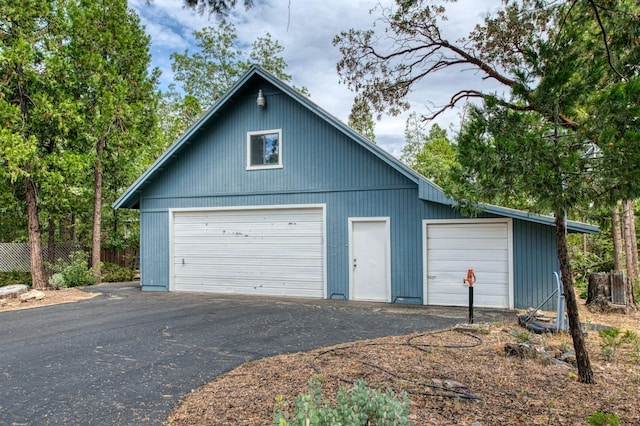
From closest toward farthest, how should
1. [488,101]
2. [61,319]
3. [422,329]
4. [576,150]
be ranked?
[576,150] < [488,101] < [422,329] < [61,319]

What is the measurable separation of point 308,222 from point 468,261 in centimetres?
390

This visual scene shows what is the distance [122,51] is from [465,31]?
37.6 feet

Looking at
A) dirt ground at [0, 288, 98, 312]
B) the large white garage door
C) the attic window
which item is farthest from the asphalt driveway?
the attic window

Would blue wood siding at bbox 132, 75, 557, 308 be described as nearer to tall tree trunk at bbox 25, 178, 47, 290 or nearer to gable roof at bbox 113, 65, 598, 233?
gable roof at bbox 113, 65, 598, 233

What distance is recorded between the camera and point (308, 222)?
10977 millimetres

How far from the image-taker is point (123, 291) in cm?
1227

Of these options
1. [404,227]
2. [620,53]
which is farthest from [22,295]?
[620,53]

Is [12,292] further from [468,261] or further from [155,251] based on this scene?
[468,261]

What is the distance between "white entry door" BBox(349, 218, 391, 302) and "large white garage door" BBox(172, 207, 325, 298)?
819 millimetres

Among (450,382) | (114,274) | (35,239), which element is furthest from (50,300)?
(450,382)

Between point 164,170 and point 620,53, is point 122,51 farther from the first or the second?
point 620,53

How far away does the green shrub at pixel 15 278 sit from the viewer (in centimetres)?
1536

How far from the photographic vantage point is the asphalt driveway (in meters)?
3.94

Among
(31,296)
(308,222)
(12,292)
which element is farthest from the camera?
(308,222)
